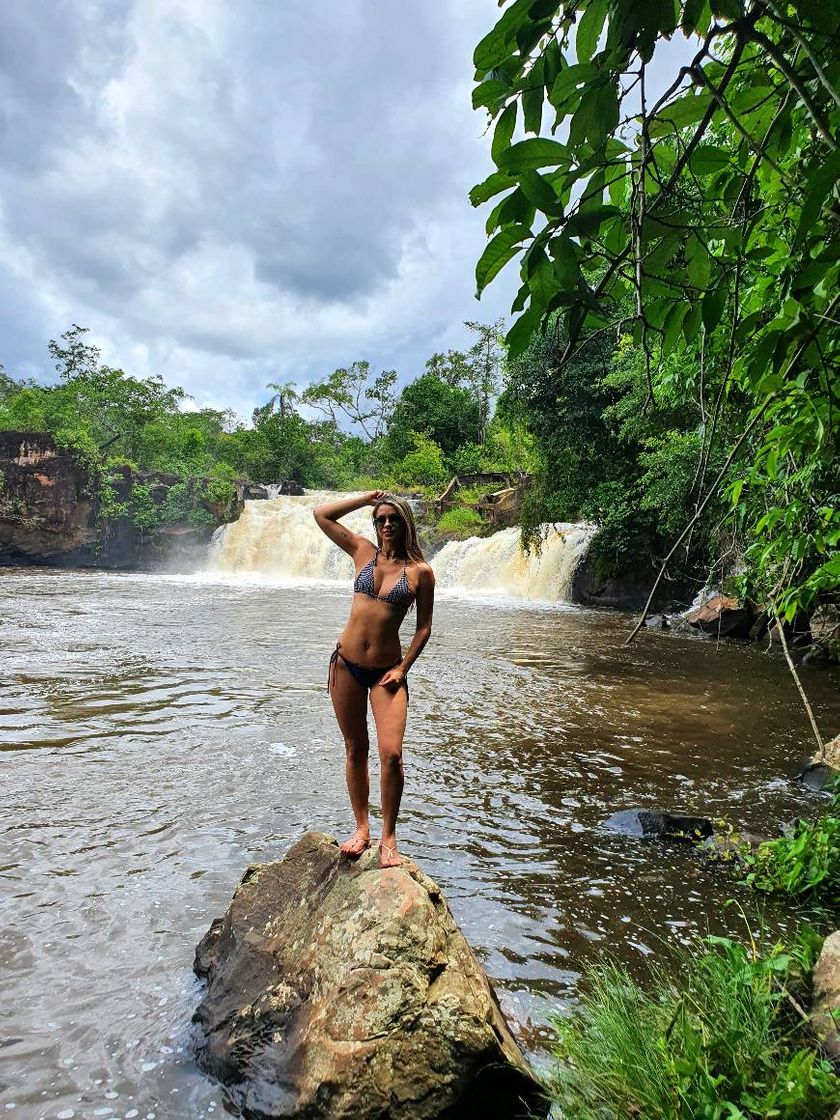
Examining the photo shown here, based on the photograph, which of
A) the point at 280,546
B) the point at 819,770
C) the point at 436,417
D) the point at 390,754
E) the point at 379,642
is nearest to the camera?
the point at 390,754

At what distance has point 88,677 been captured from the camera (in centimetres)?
911

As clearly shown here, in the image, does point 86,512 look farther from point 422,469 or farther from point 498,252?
point 498,252

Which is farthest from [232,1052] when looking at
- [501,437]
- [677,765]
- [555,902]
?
[501,437]

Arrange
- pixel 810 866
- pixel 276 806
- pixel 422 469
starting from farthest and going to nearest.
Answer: pixel 422 469 → pixel 276 806 → pixel 810 866

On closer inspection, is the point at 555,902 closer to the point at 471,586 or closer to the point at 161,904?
the point at 161,904

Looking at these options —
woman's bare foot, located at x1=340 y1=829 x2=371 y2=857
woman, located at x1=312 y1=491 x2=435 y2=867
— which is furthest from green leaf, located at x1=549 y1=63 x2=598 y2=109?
woman's bare foot, located at x1=340 y1=829 x2=371 y2=857

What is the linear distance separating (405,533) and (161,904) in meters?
2.45

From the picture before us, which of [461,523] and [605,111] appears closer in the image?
Answer: [605,111]

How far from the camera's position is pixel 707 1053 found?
2.21 meters

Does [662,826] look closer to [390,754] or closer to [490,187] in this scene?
[390,754]

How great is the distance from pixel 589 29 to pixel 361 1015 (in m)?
2.85

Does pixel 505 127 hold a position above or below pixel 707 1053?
above

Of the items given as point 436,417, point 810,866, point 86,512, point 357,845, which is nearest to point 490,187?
point 357,845

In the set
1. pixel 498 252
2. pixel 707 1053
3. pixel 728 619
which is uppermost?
pixel 498 252
